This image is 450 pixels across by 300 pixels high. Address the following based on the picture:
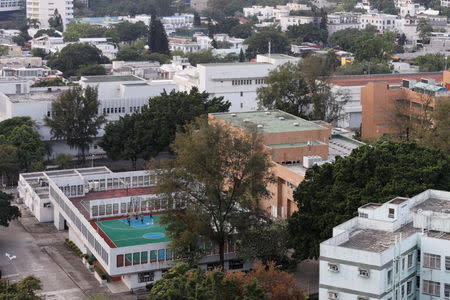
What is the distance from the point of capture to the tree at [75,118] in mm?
49781

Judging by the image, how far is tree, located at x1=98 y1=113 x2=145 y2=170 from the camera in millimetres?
48312

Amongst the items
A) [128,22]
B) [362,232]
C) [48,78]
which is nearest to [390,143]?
[362,232]

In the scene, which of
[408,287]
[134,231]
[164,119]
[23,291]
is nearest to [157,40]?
[164,119]

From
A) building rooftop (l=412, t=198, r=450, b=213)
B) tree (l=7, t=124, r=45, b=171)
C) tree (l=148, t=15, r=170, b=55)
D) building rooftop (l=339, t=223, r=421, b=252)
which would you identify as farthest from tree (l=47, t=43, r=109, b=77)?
building rooftop (l=339, t=223, r=421, b=252)

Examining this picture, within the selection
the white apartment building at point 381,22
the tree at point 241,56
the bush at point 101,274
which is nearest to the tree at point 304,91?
the bush at point 101,274

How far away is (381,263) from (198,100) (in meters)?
27.3

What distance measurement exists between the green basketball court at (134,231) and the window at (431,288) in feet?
36.1

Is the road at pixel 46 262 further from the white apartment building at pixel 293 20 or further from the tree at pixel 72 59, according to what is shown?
the white apartment building at pixel 293 20

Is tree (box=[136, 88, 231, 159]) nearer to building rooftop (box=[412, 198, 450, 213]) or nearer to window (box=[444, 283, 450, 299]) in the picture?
building rooftop (box=[412, 198, 450, 213])

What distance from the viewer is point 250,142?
32219 millimetres

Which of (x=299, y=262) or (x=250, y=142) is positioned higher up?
(x=250, y=142)

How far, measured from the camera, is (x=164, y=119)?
4806cm

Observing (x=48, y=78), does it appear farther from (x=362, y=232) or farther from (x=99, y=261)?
(x=362, y=232)

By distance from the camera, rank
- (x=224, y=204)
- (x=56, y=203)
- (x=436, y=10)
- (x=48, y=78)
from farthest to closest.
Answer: (x=436, y=10)
(x=48, y=78)
(x=56, y=203)
(x=224, y=204)
